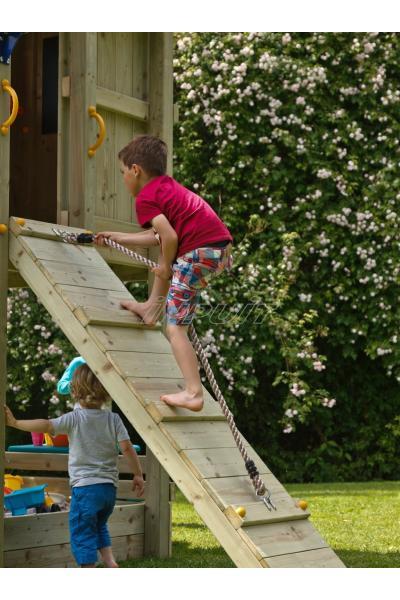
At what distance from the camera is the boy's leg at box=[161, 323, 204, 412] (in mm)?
4547

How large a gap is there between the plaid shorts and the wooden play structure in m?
0.32

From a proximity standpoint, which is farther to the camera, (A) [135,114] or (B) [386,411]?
(B) [386,411]

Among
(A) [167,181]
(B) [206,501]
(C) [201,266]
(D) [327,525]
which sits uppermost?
(A) [167,181]

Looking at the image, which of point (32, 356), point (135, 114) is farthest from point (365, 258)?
point (135, 114)

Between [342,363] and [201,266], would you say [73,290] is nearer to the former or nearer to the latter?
[201,266]

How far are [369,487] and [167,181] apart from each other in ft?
19.0

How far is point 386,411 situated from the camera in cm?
1096

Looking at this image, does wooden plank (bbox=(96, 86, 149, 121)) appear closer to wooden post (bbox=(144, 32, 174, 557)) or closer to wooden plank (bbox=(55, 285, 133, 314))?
wooden post (bbox=(144, 32, 174, 557))

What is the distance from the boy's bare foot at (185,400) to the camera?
14.9ft

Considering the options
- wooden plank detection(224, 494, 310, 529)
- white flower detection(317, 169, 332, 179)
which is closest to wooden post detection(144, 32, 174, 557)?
wooden plank detection(224, 494, 310, 529)

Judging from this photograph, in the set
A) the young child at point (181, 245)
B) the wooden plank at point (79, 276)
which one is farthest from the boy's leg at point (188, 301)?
the wooden plank at point (79, 276)

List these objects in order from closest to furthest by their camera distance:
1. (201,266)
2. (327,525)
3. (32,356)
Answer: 1. (201,266)
2. (327,525)
3. (32,356)

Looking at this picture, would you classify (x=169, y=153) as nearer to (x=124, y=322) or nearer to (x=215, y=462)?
(x=124, y=322)

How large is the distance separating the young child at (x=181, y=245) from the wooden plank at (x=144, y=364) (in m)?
0.19
